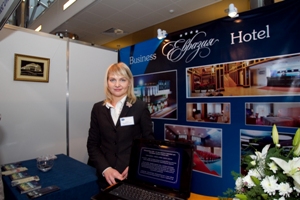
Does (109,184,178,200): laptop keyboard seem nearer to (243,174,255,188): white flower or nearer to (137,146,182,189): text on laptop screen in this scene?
(137,146,182,189): text on laptop screen

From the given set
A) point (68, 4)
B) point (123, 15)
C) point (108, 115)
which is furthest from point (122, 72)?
point (68, 4)

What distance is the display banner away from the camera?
1586 mm

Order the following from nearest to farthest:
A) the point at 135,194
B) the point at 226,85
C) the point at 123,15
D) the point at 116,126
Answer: the point at 135,194 → the point at 116,126 → the point at 226,85 → the point at 123,15

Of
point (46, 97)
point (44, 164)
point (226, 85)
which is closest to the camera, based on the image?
point (44, 164)

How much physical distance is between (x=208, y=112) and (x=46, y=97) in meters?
1.96

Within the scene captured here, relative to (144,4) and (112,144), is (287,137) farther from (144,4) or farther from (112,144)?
(144,4)

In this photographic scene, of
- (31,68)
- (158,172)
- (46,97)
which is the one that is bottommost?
(158,172)

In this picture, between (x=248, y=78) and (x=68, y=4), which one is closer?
(x=248, y=78)

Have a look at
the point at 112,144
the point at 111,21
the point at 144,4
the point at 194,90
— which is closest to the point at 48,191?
the point at 112,144

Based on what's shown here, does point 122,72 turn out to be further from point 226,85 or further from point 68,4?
point 68,4

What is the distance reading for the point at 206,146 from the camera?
2.04 meters

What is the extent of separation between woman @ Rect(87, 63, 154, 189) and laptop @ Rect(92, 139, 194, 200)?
0.33m

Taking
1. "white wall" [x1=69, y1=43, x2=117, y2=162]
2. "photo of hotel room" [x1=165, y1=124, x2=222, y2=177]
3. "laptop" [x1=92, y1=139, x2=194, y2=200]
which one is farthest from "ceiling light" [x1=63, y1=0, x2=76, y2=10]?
"laptop" [x1=92, y1=139, x2=194, y2=200]

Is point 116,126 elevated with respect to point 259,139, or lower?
elevated
